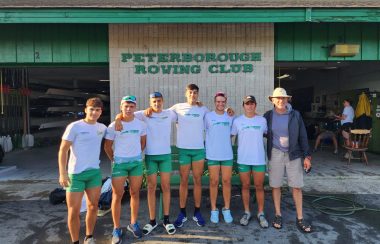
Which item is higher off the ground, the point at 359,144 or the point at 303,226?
the point at 359,144

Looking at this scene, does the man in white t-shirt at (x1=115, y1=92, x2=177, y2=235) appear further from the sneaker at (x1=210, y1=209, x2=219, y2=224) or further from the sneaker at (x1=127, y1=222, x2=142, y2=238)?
the sneaker at (x1=210, y1=209, x2=219, y2=224)

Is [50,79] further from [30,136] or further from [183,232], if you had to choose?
[183,232]

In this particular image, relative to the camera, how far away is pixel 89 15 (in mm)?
5535

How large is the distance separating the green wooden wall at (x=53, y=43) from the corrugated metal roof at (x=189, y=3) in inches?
27.7

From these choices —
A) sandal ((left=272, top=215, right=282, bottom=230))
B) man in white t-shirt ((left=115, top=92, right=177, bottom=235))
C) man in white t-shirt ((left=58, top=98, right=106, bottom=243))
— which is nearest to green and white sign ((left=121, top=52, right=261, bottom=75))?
man in white t-shirt ((left=115, top=92, right=177, bottom=235))

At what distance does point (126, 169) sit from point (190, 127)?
3.27 ft

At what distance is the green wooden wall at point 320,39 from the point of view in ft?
21.5

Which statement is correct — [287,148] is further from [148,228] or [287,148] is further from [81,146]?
[81,146]

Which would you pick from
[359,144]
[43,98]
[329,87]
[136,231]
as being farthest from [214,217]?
[43,98]

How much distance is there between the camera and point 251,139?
4.35 metres

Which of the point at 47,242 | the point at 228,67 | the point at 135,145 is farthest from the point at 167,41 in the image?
the point at 47,242

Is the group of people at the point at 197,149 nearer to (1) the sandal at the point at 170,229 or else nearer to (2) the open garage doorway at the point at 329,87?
(1) the sandal at the point at 170,229

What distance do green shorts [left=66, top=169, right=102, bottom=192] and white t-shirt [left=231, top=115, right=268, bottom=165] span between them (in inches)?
75.0

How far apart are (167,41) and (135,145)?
299cm
